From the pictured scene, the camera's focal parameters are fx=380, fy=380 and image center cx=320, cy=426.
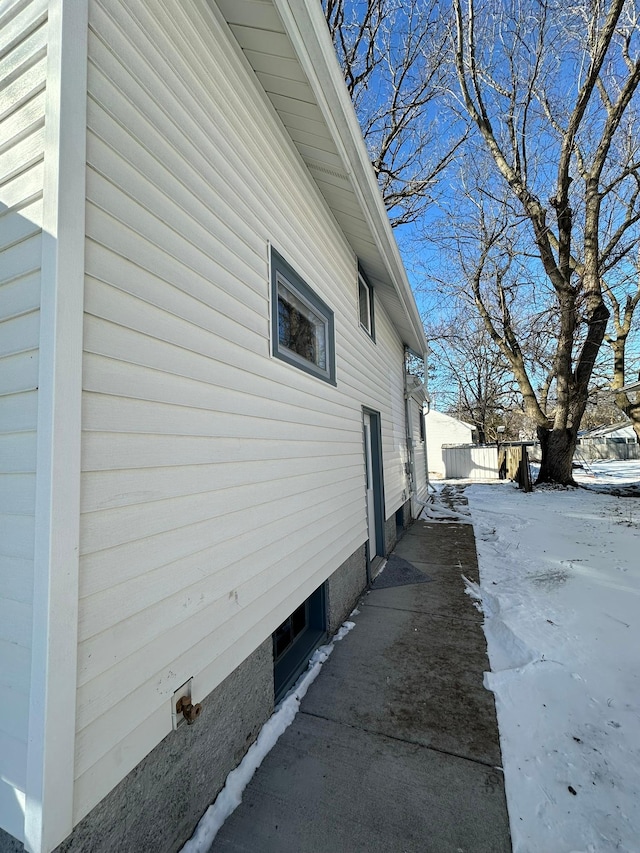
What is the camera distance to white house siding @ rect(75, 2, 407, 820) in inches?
51.0

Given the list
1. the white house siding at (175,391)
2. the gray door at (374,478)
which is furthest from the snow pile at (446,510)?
the white house siding at (175,391)

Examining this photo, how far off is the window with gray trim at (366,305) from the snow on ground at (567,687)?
373 centimetres

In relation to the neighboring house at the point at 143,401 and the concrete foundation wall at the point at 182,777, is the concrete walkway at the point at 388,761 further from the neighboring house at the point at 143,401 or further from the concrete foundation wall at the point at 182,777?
the neighboring house at the point at 143,401

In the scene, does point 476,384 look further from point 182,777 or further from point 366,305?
point 182,777

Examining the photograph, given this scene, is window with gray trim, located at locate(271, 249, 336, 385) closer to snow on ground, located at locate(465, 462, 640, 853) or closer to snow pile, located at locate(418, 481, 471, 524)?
snow on ground, located at locate(465, 462, 640, 853)

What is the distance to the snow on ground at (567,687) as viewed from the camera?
1725 mm

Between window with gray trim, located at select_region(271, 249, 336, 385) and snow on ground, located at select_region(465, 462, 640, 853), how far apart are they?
274cm

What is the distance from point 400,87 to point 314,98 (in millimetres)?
7796

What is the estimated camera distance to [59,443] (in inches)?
44.9

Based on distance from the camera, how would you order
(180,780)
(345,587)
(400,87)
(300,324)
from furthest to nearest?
1. (400,87)
2. (345,587)
3. (300,324)
4. (180,780)

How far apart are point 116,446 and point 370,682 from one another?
254 centimetres

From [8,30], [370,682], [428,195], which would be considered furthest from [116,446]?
[428,195]

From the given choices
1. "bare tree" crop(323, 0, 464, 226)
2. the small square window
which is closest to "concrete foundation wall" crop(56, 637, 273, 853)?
the small square window

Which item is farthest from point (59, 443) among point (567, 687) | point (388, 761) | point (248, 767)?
point (567, 687)
